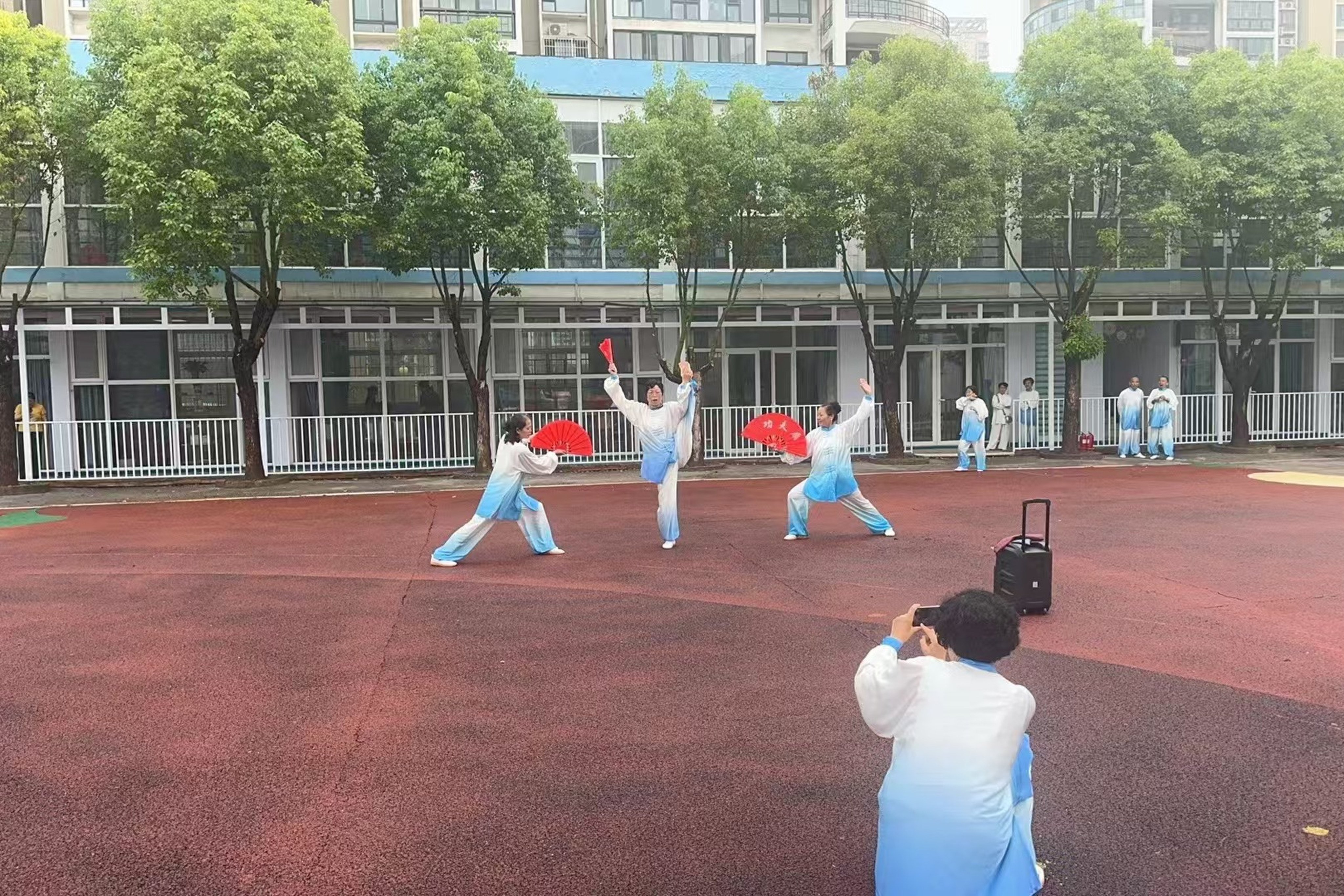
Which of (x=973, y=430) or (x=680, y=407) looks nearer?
(x=680, y=407)

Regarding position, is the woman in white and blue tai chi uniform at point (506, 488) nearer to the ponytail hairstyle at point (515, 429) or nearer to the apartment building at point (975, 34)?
the ponytail hairstyle at point (515, 429)

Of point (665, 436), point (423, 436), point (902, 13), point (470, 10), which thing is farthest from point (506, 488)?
point (902, 13)

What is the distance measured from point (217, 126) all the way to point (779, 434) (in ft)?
29.7

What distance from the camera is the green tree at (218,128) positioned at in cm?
1442

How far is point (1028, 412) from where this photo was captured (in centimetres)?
2189

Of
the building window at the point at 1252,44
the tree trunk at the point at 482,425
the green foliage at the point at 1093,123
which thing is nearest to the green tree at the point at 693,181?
the tree trunk at the point at 482,425

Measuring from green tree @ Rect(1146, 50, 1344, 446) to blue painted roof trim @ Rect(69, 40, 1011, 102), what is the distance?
286 inches

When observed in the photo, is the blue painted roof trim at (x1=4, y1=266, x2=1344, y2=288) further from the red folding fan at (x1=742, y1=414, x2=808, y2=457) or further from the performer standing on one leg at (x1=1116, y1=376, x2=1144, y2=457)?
the red folding fan at (x1=742, y1=414, x2=808, y2=457)

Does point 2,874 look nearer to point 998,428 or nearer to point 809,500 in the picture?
point 809,500

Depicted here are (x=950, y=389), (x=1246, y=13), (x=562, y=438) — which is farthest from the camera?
(x=1246, y=13)

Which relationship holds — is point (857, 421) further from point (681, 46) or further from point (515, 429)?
point (681, 46)

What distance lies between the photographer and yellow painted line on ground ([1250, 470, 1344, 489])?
49.5 feet

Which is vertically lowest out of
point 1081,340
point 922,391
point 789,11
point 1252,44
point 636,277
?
point 922,391

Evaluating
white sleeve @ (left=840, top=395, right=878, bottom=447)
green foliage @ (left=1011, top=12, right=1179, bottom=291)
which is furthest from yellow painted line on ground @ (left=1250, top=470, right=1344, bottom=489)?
white sleeve @ (left=840, top=395, right=878, bottom=447)
